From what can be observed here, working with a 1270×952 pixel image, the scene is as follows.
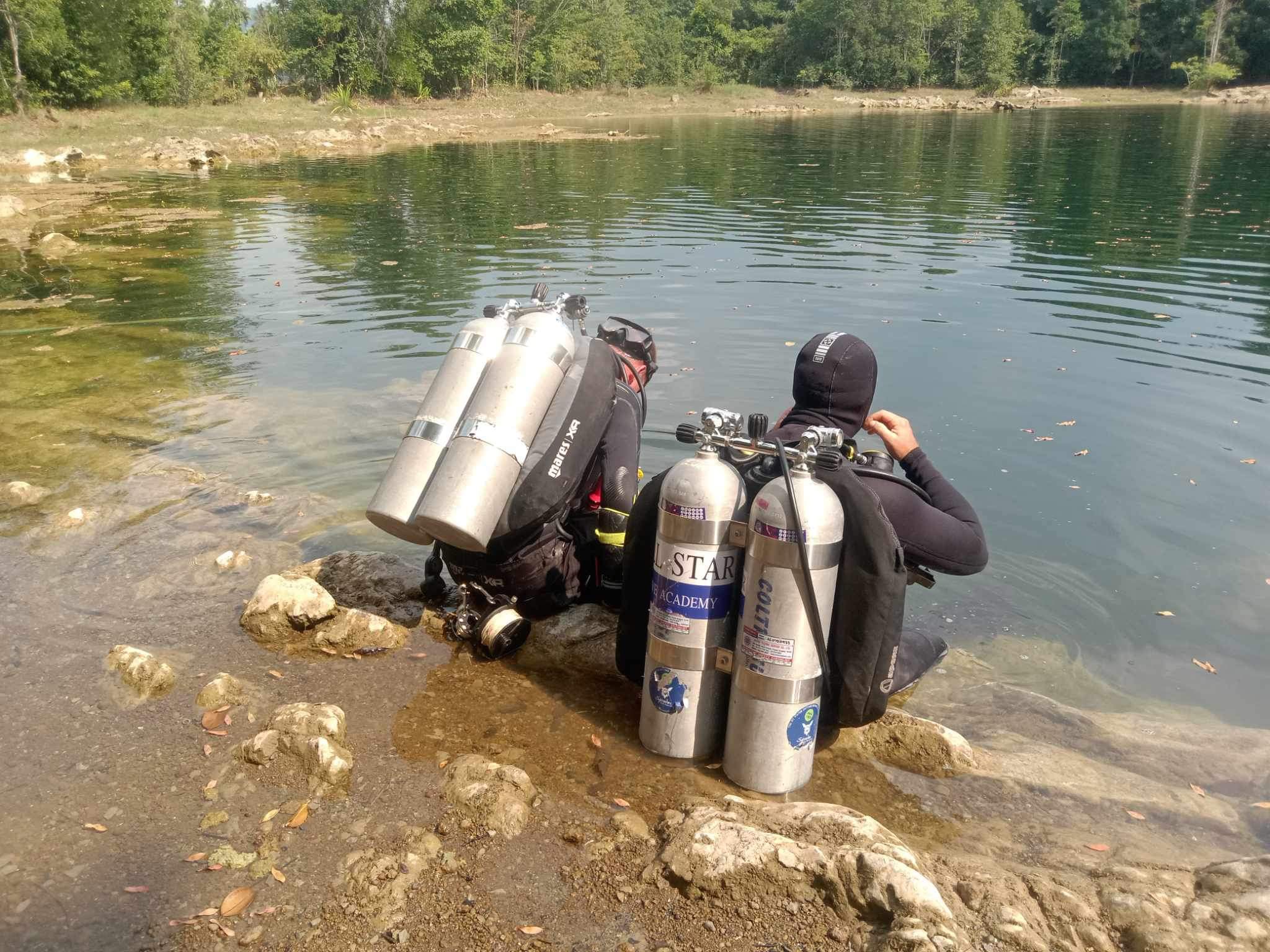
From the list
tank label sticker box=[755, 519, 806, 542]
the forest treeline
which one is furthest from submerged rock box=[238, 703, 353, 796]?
the forest treeline

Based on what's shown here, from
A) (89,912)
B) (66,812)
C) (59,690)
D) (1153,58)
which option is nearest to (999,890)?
(89,912)

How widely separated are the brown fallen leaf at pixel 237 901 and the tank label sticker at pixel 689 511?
1.87m

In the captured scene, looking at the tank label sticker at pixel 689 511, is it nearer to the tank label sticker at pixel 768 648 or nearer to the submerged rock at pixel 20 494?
the tank label sticker at pixel 768 648

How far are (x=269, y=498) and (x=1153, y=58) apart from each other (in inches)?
3688

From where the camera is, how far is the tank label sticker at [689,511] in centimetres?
357

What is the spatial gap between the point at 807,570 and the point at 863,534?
0.90 feet

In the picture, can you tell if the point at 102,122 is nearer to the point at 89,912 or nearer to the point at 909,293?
the point at 909,293

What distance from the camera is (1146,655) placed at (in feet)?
18.2

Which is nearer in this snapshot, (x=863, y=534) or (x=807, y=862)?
(x=807, y=862)

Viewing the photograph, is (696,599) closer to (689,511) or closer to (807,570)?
(689,511)

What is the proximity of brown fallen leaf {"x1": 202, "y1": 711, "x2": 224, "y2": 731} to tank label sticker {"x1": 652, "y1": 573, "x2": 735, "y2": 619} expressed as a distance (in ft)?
6.42

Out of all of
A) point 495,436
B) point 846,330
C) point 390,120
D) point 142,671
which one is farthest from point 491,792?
point 390,120

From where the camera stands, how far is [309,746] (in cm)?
378

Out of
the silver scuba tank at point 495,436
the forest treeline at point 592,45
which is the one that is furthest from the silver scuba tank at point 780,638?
the forest treeline at point 592,45
